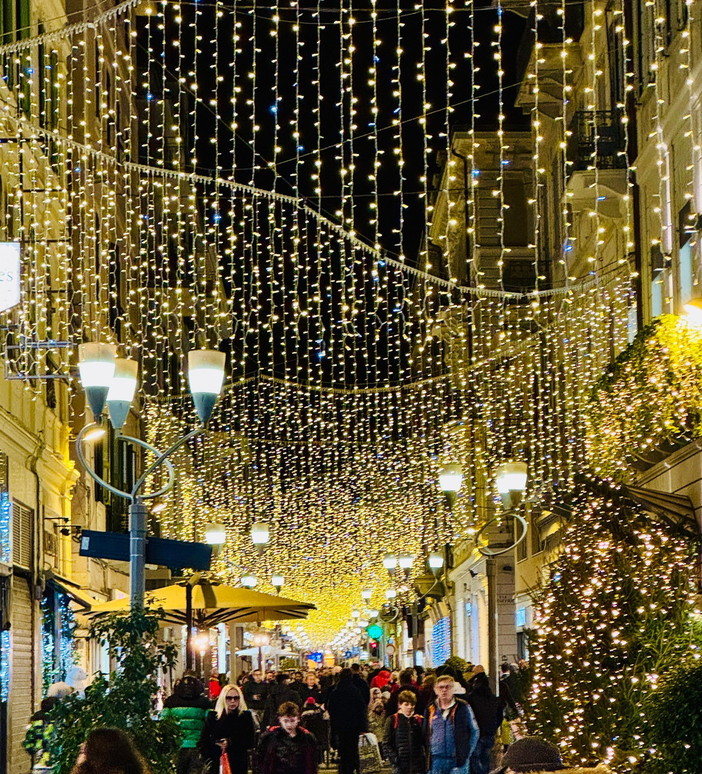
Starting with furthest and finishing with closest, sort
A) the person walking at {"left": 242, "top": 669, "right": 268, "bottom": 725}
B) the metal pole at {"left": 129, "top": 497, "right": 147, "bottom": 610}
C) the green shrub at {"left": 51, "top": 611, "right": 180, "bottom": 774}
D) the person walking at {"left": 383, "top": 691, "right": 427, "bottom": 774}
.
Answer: the person walking at {"left": 242, "top": 669, "right": 268, "bottom": 725}
the person walking at {"left": 383, "top": 691, "right": 427, "bottom": 774}
the metal pole at {"left": 129, "top": 497, "right": 147, "bottom": 610}
the green shrub at {"left": 51, "top": 611, "right": 180, "bottom": 774}

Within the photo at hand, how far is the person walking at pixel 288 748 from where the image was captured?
14.1 m

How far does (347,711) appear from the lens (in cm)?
2298

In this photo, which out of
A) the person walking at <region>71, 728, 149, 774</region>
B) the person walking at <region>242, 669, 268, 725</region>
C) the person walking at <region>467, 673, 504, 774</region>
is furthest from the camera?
the person walking at <region>242, 669, 268, 725</region>

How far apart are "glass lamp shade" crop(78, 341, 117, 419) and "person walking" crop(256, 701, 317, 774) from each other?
3.44 meters

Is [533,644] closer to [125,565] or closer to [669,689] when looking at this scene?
[669,689]

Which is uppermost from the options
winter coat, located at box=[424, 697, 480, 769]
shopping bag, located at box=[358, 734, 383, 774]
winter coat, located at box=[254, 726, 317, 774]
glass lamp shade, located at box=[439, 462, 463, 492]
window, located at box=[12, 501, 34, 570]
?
glass lamp shade, located at box=[439, 462, 463, 492]

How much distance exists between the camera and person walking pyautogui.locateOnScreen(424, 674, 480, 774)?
13.0m

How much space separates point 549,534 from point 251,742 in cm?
1828

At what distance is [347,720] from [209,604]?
403 centimetres

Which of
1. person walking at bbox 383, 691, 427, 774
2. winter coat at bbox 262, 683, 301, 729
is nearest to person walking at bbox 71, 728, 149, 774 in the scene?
person walking at bbox 383, 691, 427, 774

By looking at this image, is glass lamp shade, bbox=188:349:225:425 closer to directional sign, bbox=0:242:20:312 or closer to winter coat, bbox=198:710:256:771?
directional sign, bbox=0:242:20:312

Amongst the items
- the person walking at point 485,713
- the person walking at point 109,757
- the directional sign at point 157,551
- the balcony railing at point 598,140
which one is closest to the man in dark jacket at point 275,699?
the person walking at point 485,713

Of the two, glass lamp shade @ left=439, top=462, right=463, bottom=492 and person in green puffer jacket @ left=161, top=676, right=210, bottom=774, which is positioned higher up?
glass lamp shade @ left=439, top=462, right=463, bottom=492

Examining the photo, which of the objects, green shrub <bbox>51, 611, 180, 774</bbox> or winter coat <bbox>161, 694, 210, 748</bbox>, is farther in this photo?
winter coat <bbox>161, 694, 210, 748</bbox>
